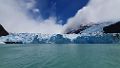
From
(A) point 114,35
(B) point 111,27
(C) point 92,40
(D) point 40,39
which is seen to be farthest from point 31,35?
(B) point 111,27

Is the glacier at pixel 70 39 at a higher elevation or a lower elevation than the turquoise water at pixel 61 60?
higher

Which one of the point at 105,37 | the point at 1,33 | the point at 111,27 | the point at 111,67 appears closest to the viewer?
the point at 111,67

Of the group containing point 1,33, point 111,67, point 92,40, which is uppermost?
point 1,33

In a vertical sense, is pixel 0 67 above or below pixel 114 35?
below

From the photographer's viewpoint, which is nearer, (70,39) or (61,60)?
(61,60)

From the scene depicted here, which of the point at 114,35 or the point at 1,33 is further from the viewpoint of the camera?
the point at 1,33

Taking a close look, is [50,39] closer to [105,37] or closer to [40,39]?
[40,39]

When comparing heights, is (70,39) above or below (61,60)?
above

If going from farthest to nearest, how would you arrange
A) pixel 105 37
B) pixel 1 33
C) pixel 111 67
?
pixel 1 33
pixel 105 37
pixel 111 67

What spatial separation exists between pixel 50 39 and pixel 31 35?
6178 millimetres

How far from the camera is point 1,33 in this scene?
282 feet

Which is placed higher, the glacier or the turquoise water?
the glacier

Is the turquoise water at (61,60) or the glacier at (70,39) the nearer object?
the turquoise water at (61,60)

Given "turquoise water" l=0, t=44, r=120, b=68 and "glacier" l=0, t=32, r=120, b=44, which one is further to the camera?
"glacier" l=0, t=32, r=120, b=44
